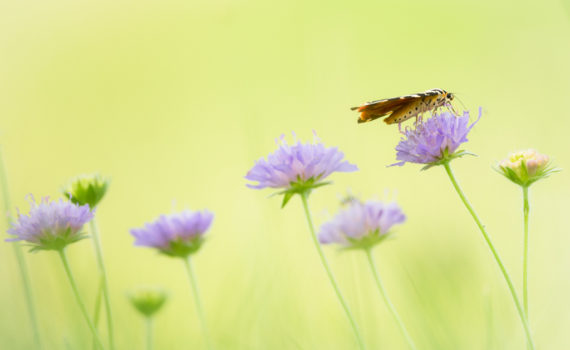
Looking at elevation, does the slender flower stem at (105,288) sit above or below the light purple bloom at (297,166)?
below

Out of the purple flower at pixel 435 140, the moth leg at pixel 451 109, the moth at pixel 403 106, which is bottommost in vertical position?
the purple flower at pixel 435 140

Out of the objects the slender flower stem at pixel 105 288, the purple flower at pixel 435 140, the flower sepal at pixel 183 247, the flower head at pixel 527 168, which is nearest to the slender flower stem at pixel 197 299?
the flower sepal at pixel 183 247

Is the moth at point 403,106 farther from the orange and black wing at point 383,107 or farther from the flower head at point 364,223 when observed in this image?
the flower head at point 364,223

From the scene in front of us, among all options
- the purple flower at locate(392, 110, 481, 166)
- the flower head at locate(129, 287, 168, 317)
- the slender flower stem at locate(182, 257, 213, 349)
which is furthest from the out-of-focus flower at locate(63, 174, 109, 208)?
the purple flower at locate(392, 110, 481, 166)

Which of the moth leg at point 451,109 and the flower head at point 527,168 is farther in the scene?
the moth leg at point 451,109

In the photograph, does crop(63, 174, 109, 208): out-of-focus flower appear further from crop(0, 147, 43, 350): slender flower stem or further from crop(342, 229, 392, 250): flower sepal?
crop(342, 229, 392, 250): flower sepal

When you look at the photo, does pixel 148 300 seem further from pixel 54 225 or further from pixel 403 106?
pixel 403 106

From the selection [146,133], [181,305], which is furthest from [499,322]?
[146,133]
